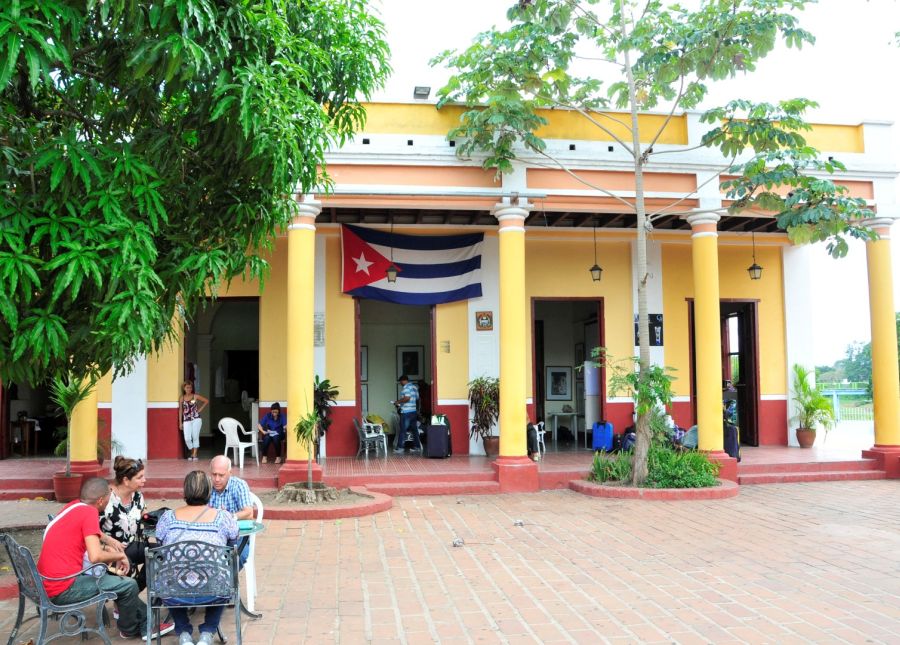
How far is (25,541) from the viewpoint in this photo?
21.7 feet

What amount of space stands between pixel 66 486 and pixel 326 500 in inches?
138

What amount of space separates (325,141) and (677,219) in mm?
9083

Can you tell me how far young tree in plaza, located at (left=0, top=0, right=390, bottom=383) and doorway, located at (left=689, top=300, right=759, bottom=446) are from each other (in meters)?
10.2

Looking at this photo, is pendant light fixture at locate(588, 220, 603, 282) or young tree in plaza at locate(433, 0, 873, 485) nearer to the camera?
young tree in plaza at locate(433, 0, 873, 485)

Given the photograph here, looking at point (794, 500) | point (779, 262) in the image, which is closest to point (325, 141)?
point (794, 500)

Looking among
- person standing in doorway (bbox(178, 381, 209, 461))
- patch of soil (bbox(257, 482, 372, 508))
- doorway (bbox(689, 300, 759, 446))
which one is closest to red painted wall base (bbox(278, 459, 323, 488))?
patch of soil (bbox(257, 482, 372, 508))

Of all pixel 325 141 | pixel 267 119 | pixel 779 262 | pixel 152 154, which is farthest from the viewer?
pixel 779 262

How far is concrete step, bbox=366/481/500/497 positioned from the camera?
9773 millimetres

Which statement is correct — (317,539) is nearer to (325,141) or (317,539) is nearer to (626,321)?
(325,141)

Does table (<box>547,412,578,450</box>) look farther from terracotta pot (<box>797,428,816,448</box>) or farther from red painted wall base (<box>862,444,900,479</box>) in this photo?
red painted wall base (<box>862,444,900,479</box>)

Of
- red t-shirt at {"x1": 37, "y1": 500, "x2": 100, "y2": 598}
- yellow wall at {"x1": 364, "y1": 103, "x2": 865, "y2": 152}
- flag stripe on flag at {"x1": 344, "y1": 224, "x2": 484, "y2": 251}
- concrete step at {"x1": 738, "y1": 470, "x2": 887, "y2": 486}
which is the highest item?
yellow wall at {"x1": 364, "y1": 103, "x2": 865, "y2": 152}

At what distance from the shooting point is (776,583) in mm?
5551

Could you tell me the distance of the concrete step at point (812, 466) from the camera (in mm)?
10820

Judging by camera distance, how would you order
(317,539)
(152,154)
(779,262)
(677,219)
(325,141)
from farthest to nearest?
(779,262) → (677,219) → (317,539) → (325,141) → (152,154)
